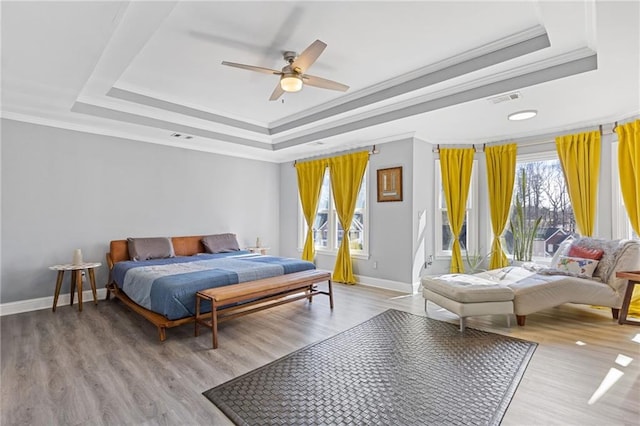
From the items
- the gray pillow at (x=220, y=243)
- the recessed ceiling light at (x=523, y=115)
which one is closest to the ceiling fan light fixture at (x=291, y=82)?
the recessed ceiling light at (x=523, y=115)

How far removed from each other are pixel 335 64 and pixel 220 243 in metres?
3.63

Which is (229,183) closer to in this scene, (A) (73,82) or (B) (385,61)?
(A) (73,82)

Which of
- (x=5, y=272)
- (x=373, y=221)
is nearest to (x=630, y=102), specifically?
(x=373, y=221)

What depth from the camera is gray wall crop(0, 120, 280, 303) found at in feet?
12.9

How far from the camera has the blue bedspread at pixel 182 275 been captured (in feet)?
10.2

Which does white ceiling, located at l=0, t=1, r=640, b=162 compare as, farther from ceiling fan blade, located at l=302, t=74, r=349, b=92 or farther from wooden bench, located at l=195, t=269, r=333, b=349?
wooden bench, located at l=195, t=269, r=333, b=349

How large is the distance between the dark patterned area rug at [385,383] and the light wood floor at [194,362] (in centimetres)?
13

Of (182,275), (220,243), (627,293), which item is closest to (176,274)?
(182,275)

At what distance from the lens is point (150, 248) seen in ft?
15.4

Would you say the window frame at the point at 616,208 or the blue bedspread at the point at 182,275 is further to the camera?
the window frame at the point at 616,208

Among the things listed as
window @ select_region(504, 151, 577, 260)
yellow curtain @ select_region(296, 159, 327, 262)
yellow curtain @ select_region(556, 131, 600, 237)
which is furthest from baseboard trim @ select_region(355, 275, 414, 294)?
yellow curtain @ select_region(556, 131, 600, 237)

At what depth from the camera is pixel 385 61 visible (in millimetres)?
3314

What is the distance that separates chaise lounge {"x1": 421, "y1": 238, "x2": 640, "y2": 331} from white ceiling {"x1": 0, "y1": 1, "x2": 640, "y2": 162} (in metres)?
1.81

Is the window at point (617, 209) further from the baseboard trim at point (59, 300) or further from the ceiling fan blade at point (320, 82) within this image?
the ceiling fan blade at point (320, 82)
